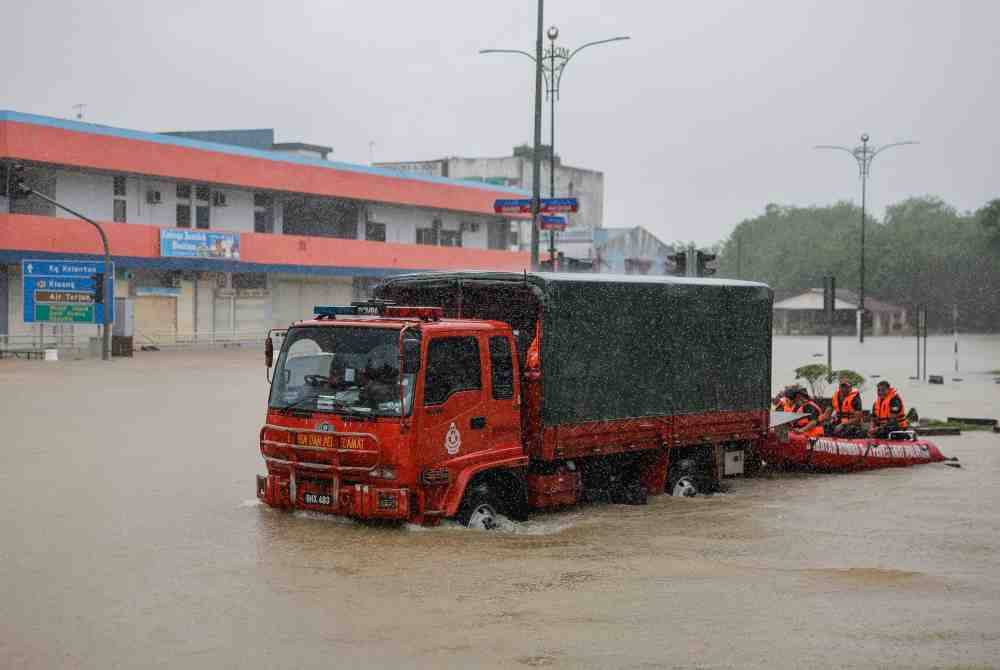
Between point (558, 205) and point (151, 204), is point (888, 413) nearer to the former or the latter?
point (558, 205)

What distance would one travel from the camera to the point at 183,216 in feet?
178

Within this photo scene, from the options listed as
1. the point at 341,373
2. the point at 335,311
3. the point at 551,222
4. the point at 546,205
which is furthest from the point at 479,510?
the point at 551,222

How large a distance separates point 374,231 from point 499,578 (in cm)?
5406

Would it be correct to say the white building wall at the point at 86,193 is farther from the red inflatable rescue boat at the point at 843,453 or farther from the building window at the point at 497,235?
the red inflatable rescue boat at the point at 843,453

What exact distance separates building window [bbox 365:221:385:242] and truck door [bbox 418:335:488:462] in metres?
51.3

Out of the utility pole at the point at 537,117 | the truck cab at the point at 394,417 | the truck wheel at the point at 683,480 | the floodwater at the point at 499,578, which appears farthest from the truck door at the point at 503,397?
the utility pole at the point at 537,117

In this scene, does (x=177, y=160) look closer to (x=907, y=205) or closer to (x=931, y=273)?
(x=931, y=273)

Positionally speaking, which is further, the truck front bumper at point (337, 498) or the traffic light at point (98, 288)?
the traffic light at point (98, 288)

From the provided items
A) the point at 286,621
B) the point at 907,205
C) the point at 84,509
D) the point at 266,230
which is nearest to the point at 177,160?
the point at 266,230

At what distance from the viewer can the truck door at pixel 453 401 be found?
12641 millimetres

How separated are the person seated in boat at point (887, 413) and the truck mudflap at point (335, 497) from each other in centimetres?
989

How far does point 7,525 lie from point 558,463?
5.57 metres

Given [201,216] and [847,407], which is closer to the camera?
[847,407]

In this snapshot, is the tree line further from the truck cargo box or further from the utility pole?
the truck cargo box
